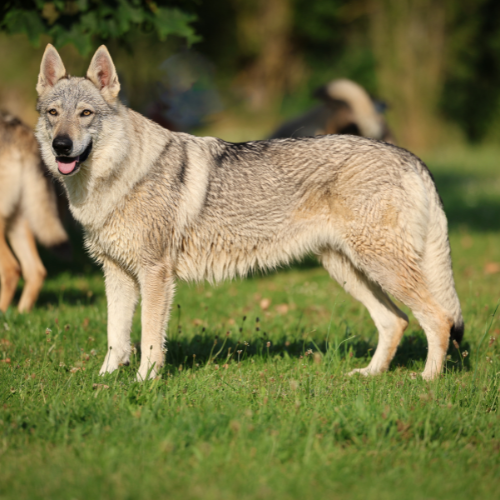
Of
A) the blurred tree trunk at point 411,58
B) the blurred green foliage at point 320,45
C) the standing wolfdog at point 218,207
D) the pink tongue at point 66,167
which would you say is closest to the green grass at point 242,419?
the standing wolfdog at point 218,207

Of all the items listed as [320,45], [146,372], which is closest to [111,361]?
[146,372]

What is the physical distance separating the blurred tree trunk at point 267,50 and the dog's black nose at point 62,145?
2587cm

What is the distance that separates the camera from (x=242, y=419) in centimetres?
314

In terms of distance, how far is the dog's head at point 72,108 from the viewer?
12.7 ft

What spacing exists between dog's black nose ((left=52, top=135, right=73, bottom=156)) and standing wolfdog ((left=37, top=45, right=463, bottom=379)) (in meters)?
0.01

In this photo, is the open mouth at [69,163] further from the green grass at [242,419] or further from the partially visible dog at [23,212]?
the partially visible dog at [23,212]

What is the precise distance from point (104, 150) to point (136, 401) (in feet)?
5.65

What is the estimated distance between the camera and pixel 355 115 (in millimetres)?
9047

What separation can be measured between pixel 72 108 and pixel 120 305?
57.7 inches

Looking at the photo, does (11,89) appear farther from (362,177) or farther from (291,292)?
(362,177)

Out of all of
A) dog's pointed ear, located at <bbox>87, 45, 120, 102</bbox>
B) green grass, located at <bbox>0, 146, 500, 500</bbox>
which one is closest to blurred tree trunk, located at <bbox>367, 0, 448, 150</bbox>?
green grass, located at <bbox>0, 146, 500, 500</bbox>

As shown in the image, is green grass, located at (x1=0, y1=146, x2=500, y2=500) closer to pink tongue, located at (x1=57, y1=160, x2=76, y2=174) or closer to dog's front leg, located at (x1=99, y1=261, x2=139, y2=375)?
Result: dog's front leg, located at (x1=99, y1=261, x2=139, y2=375)

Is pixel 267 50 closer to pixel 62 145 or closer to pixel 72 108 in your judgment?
pixel 72 108

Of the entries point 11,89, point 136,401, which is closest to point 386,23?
point 11,89
